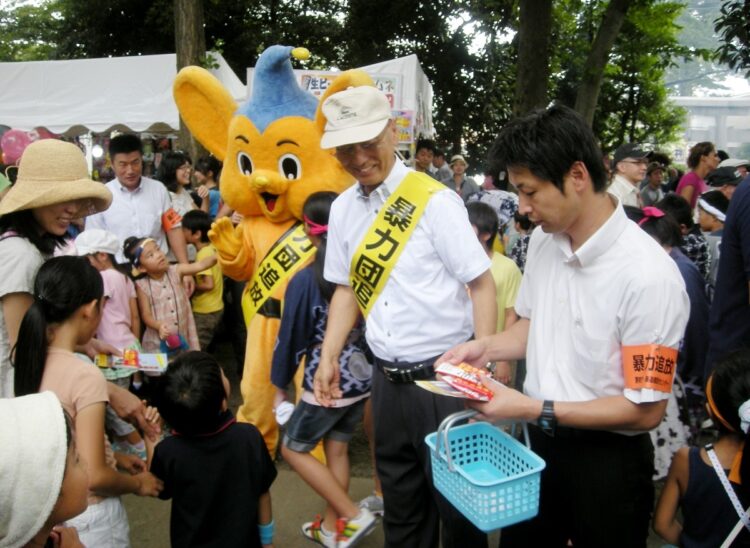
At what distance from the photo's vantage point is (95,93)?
31.8ft

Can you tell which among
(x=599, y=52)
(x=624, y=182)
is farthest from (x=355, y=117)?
(x=599, y=52)

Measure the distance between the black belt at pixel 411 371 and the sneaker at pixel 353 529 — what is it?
3.26 feet

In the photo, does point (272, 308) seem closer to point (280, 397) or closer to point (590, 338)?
point (280, 397)

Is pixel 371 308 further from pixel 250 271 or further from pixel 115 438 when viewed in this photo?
pixel 250 271

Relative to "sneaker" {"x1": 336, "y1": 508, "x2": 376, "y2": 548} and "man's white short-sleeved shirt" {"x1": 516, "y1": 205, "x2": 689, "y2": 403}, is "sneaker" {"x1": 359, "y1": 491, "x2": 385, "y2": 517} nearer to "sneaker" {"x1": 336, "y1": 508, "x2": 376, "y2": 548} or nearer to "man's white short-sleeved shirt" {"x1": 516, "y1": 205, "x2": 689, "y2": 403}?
"sneaker" {"x1": 336, "y1": 508, "x2": 376, "y2": 548}

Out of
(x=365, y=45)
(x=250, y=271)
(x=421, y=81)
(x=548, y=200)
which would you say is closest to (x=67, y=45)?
(x=365, y=45)

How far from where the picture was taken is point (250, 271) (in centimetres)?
406

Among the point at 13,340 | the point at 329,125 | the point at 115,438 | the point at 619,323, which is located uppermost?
the point at 329,125

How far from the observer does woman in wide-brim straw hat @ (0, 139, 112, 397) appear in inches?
95.3

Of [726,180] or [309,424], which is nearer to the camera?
[309,424]

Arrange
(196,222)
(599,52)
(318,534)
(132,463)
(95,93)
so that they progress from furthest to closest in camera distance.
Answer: (599,52)
(95,93)
(196,222)
(318,534)
(132,463)

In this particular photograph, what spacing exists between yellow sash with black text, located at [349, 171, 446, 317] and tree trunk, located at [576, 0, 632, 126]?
8.54 meters

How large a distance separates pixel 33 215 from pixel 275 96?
1.85 meters

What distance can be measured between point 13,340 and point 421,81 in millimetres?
7461
